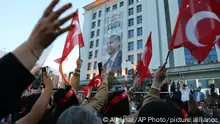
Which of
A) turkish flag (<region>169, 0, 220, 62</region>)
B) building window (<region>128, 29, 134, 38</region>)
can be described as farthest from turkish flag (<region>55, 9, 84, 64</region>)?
building window (<region>128, 29, 134, 38</region>)

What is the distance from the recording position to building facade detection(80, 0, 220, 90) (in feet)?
92.5

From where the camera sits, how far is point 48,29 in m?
0.90

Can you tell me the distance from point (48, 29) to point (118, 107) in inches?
81.9

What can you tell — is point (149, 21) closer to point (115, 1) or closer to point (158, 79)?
point (115, 1)

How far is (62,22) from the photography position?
37.2 inches

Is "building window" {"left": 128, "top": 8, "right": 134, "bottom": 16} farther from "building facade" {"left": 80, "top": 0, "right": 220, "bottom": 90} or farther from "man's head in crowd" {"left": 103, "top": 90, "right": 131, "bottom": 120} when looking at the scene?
"man's head in crowd" {"left": 103, "top": 90, "right": 131, "bottom": 120}

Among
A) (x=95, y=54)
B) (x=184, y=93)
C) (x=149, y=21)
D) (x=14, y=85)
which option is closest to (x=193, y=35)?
(x=14, y=85)

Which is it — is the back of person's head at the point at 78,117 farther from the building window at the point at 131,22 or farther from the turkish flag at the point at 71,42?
the building window at the point at 131,22

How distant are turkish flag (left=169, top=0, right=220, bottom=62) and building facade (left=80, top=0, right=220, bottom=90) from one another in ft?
75.9

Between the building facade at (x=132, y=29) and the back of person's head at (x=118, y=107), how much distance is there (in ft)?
80.5

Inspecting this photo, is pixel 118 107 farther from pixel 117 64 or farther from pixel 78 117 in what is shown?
pixel 117 64

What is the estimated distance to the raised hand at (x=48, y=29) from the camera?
86cm

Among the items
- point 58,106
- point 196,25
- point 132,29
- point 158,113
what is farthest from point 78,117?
point 132,29

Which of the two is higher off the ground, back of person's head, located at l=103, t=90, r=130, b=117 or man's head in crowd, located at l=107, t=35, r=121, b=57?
man's head in crowd, located at l=107, t=35, r=121, b=57
